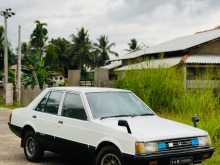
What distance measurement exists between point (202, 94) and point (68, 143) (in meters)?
8.17

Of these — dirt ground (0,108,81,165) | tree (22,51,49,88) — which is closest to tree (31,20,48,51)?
tree (22,51,49,88)

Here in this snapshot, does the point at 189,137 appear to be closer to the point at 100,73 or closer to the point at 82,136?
the point at 82,136

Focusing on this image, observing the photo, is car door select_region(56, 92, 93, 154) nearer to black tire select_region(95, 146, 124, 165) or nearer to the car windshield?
the car windshield

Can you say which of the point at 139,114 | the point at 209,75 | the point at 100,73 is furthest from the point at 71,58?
the point at 139,114

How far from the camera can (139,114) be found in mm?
8656

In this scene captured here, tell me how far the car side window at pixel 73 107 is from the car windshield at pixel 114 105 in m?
0.17

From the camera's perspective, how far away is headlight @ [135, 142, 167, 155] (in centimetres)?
704

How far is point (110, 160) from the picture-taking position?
7473 millimetres

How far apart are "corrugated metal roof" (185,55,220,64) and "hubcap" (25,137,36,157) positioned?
27.1 meters

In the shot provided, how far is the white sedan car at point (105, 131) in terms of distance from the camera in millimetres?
7211

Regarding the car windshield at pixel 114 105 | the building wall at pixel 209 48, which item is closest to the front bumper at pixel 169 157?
the car windshield at pixel 114 105

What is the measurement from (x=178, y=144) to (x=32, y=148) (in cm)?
355

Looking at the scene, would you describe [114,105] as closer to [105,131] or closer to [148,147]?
[105,131]

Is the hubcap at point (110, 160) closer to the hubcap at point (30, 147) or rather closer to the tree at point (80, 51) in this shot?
the hubcap at point (30, 147)
